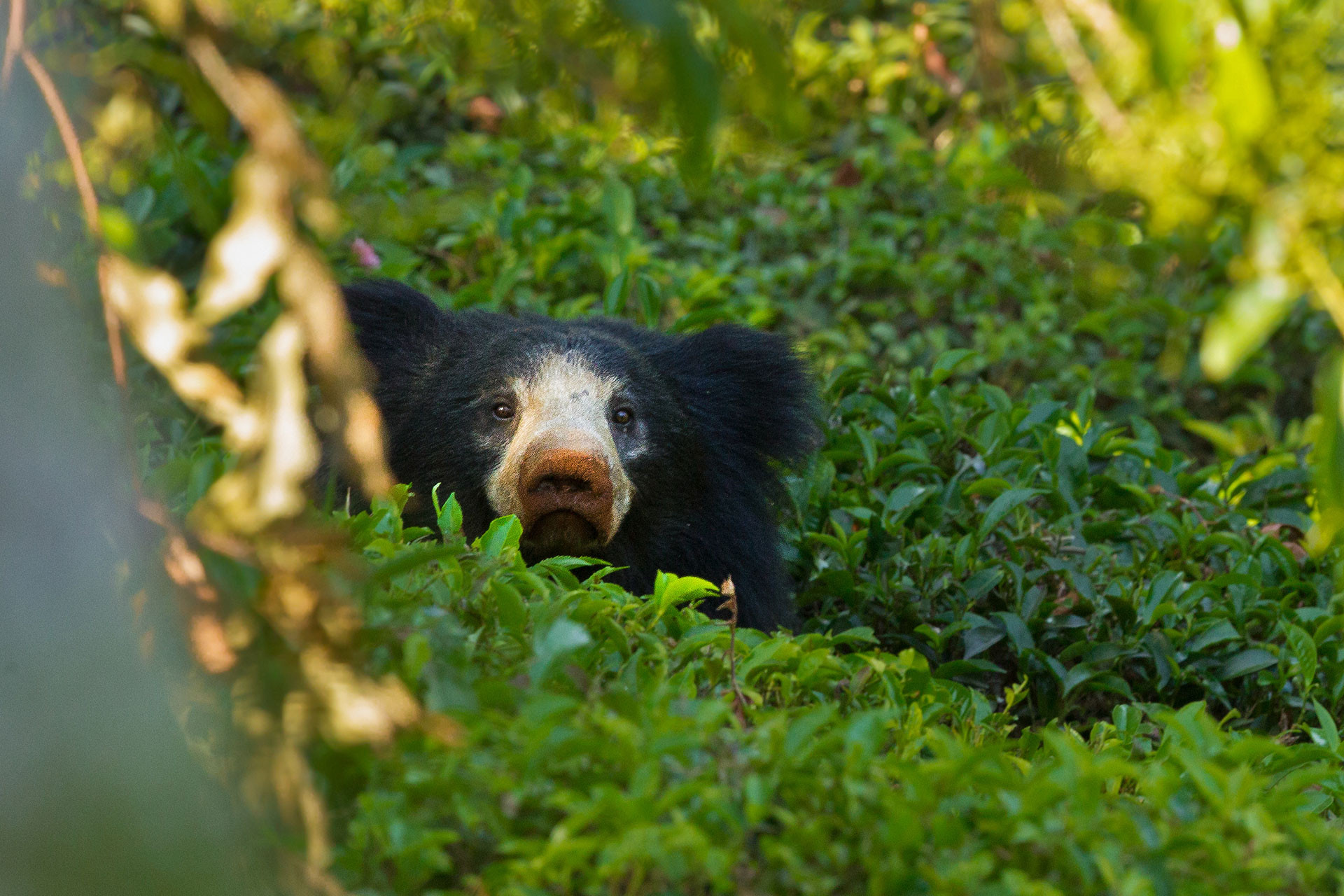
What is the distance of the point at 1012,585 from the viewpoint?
3816mm

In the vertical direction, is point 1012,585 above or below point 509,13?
above

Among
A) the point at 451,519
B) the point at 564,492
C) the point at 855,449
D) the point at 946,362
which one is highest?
the point at 946,362

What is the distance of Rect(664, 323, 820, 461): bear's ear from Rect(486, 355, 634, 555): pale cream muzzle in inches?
15.1

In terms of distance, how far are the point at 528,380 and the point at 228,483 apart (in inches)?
91.9

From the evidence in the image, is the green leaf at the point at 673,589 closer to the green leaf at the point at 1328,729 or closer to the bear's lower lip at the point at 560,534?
the bear's lower lip at the point at 560,534

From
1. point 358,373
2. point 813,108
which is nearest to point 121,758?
point 358,373

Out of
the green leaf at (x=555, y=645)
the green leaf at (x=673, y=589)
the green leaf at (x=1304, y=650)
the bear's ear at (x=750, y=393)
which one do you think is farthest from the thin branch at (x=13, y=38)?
the green leaf at (x=1304, y=650)

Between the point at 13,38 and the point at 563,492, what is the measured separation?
201 cm

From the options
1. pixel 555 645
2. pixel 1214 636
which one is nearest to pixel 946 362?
pixel 1214 636

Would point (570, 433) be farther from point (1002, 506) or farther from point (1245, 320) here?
point (1245, 320)

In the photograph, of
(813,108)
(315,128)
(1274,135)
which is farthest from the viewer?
(813,108)

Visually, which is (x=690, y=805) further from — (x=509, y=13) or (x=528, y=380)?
(x=528, y=380)

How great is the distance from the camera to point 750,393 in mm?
4035

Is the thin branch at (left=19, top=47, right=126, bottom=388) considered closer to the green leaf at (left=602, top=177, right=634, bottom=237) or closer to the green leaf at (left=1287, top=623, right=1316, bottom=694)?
the green leaf at (left=1287, top=623, right=1316, bottom=694)
